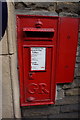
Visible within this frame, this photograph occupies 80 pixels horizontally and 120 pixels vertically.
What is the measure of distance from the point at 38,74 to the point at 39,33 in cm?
45

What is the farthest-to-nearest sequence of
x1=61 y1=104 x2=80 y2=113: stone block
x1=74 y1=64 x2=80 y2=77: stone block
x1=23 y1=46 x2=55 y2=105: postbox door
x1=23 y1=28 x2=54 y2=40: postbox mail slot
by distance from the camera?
x1=61 y1=104 x2=80 y2=113: stone block, x1=74 y1=64 x2=80 y2=77: stone block, x1=23 y1=46 x2=55 y2=105: postbox door, x1=23 y1=28 x2=54 y2=40: postbox mail slot

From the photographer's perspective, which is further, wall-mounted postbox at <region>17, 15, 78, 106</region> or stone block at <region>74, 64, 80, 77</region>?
stone block at <region>74, 64, 80, 77</region>

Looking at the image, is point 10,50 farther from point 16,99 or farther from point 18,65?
point 16,99

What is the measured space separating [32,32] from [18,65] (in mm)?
386

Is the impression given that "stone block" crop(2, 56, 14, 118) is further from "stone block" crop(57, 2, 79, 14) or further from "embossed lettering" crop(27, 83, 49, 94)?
"stone block" crop(57, 2, 79, 14)

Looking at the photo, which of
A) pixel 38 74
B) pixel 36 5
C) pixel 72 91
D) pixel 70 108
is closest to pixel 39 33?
pixel 36 5

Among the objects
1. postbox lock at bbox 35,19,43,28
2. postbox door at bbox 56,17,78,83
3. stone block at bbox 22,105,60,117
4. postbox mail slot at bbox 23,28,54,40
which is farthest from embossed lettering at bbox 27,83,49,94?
postbox lock at bbox 35,19,43,28

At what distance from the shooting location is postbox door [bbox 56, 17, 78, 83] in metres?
1.17

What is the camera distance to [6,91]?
3.97 ft

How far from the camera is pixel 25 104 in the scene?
1.29m

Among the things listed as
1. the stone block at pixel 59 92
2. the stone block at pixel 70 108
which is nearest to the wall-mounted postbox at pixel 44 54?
the stone block at pixel 59 92

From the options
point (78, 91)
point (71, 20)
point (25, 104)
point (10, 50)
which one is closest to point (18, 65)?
point (10, 50)

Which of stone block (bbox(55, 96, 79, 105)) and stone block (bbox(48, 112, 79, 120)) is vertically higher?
stone block (bbox(55, 96, 79, 105))

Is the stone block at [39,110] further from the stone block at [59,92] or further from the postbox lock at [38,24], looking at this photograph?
the postbox lock at [38,24]
